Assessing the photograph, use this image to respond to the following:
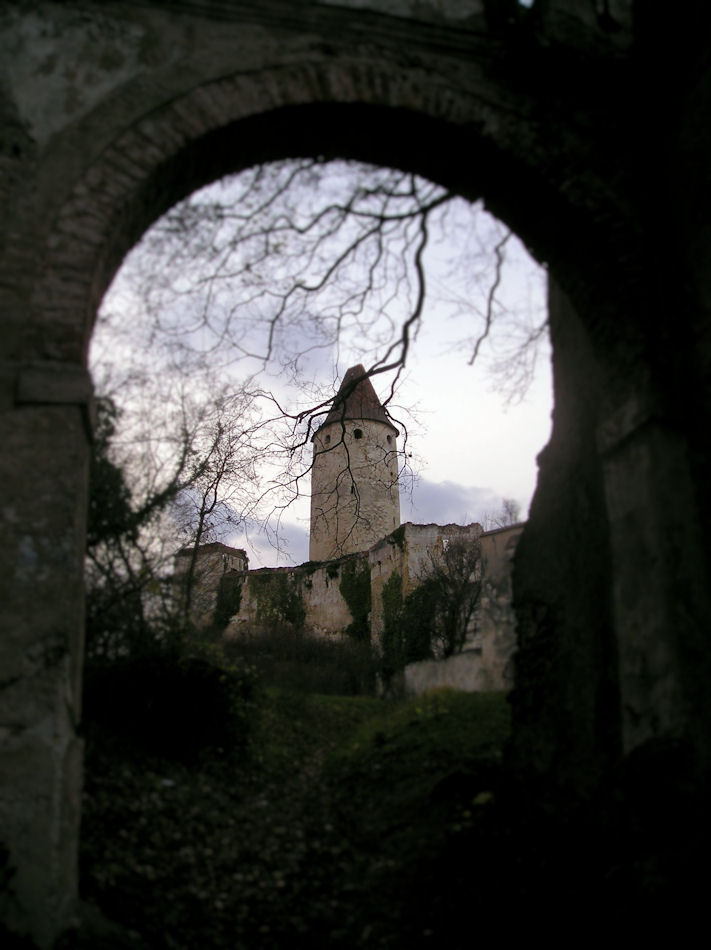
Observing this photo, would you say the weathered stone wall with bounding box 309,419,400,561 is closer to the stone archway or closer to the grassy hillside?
the grassy hillside

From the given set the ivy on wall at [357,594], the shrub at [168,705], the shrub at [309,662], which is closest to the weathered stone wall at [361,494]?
the ivy on wall at [357,594]

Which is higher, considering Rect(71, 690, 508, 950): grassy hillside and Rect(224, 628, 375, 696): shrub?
Rect(224, 628, 375, 696): shrub

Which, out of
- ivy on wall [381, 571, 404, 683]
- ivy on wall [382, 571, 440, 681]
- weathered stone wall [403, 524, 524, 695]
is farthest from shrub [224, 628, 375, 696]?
weathered stone wall [403, 524, 524, 695]

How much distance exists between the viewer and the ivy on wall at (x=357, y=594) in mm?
27906

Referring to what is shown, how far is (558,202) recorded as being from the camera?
5.25m

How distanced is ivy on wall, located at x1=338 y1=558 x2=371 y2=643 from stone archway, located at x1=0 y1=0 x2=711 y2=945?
73.0ft

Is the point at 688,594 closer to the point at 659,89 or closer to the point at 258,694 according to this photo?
the point at 659,89

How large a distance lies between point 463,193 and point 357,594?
23749 millimetres

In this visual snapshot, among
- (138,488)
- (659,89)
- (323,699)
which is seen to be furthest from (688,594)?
(323,699)

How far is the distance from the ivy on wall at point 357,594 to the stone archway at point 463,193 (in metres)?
22.3

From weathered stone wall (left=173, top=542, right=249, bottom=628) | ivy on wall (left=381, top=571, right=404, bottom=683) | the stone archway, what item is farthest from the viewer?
ivy on wall (left=381, top=571, right=404, bottom=683)

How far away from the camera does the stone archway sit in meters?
4.01

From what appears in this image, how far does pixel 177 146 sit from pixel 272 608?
2634 cm

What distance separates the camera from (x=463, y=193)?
18.9ft
